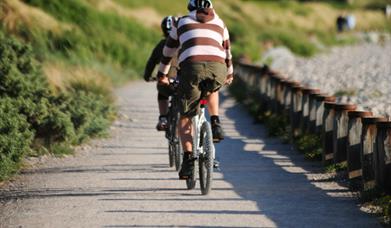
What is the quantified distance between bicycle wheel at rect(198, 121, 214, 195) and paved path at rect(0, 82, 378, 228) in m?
0.12

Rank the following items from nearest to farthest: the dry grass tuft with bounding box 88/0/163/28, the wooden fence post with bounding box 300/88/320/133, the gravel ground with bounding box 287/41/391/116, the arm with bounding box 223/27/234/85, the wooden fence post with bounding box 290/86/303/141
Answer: the arm with bounding box 223/27/234/85, the wooden fence post with bounding box 300/88/320/133, the wooden fence post with bounding box 290/86/303/141, the gravel ground with bounding box 287/41/391/116, the dry grass tuft with bounding box 88/0/163/28

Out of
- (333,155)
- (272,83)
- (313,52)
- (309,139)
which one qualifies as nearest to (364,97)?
(272,83)

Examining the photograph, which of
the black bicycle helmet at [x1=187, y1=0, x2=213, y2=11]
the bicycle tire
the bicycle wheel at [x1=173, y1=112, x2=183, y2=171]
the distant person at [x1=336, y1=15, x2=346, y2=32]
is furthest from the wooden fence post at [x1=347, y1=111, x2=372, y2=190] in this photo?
the distant person at [x1=336, y1=15, x2=346, y2=32]

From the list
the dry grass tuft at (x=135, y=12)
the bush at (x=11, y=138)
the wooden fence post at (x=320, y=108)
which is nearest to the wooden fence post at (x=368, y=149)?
the wooden fence post at (x=320, y=108)

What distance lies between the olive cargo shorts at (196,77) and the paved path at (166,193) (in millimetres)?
959

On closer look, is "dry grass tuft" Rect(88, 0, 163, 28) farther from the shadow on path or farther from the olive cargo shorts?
the olive cargo shorts

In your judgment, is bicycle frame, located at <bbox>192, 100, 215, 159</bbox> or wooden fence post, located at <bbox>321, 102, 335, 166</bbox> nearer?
bicycle frame, located at <bbox>192, 100, 215, 159</bbox>

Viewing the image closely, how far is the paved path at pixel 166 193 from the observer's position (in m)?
8.33

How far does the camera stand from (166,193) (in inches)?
384

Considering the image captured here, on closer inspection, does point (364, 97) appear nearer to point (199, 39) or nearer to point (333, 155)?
point (333, 155)

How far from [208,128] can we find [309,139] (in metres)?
3.73

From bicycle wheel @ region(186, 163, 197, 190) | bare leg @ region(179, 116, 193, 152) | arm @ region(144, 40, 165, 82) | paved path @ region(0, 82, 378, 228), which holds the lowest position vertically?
paved path @ region(0, 82, 378, 228)

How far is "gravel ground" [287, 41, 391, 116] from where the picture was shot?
21.5 meters

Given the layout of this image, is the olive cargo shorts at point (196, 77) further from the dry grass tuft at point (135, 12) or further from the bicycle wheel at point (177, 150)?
the dry grass tuft at point (135, 12)
